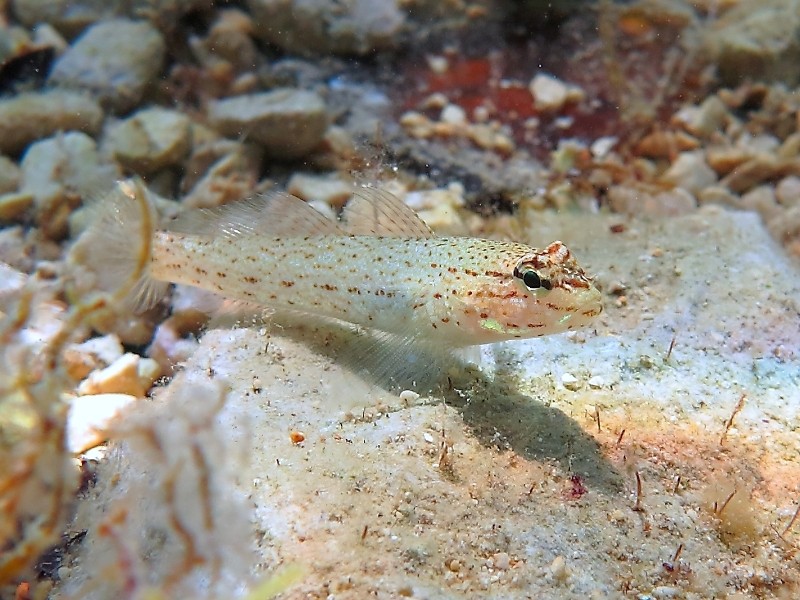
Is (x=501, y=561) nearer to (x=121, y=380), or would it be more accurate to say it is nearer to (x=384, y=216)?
(x=384, y=216)

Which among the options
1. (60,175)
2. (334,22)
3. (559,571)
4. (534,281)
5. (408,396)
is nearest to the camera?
(559,571)

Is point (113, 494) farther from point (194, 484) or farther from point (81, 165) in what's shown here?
point (81, 165)

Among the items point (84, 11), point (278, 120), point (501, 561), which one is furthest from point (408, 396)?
point (84, 11)

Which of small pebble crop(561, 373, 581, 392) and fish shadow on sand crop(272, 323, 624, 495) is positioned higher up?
small pebble crop(561, 373, 581, 392)

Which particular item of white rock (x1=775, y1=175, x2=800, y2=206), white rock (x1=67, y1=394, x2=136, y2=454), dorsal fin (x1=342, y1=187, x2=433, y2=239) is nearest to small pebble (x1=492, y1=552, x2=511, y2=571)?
dorsal fin (x1=342, y1=187, x2=433, y2=239)

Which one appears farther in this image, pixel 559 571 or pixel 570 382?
pixel 570 382

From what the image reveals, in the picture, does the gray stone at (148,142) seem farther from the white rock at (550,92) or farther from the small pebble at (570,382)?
the small pebble at (570,382)

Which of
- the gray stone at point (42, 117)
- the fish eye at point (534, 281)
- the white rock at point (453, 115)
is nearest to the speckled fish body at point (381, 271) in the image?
the fish eye at point (534, 281)

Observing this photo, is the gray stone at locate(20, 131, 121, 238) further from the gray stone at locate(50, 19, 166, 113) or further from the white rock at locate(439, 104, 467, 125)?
the white rock at locate(439, 104, 467, 125)
